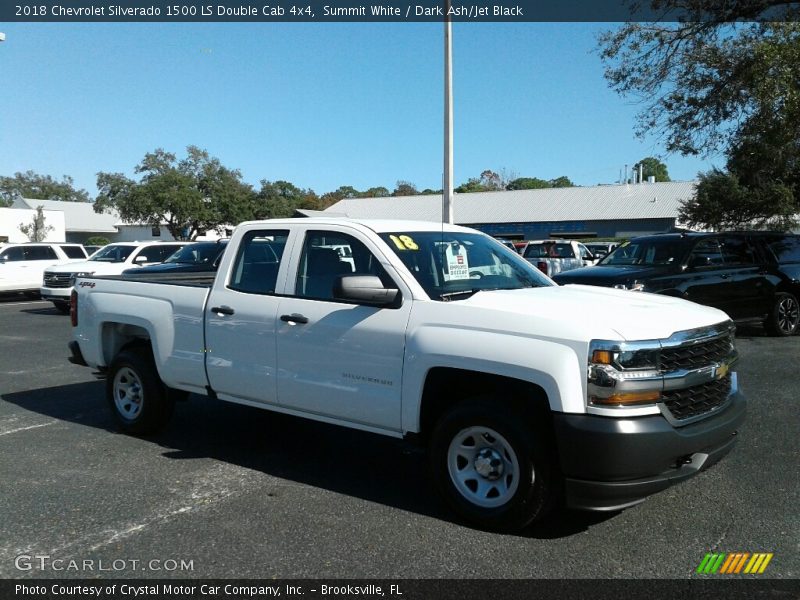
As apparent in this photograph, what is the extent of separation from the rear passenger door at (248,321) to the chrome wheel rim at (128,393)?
1092mm

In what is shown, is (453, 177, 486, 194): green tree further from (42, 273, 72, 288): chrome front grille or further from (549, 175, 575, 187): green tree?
(42, 273, 72, 288): chrome front grille

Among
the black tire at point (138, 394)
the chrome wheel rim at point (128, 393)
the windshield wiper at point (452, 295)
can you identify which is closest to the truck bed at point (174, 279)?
the black tire at point (138, 394)

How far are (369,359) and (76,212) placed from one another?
271ft

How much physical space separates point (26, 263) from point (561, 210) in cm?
4404

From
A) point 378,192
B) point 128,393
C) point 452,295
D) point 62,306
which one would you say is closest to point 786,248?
point 452,295

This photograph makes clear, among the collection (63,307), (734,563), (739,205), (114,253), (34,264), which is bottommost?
(734,563)

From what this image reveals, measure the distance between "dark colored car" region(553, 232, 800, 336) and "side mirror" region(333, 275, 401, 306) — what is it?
6.34m

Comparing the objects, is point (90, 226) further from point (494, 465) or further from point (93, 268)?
point (494, 465)

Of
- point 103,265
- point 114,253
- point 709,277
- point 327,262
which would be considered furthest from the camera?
point 114,253

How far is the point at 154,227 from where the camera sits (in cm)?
5609

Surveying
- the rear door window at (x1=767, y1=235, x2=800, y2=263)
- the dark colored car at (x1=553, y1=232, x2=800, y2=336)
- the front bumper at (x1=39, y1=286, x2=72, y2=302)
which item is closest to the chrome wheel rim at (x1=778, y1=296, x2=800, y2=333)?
the dark colored car at (x1=553, y1=232, x2=800, y2=336)

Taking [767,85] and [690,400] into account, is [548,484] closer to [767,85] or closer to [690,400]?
[690,400]

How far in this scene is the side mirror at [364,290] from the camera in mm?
4543

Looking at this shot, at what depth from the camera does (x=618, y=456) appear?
381 cm
